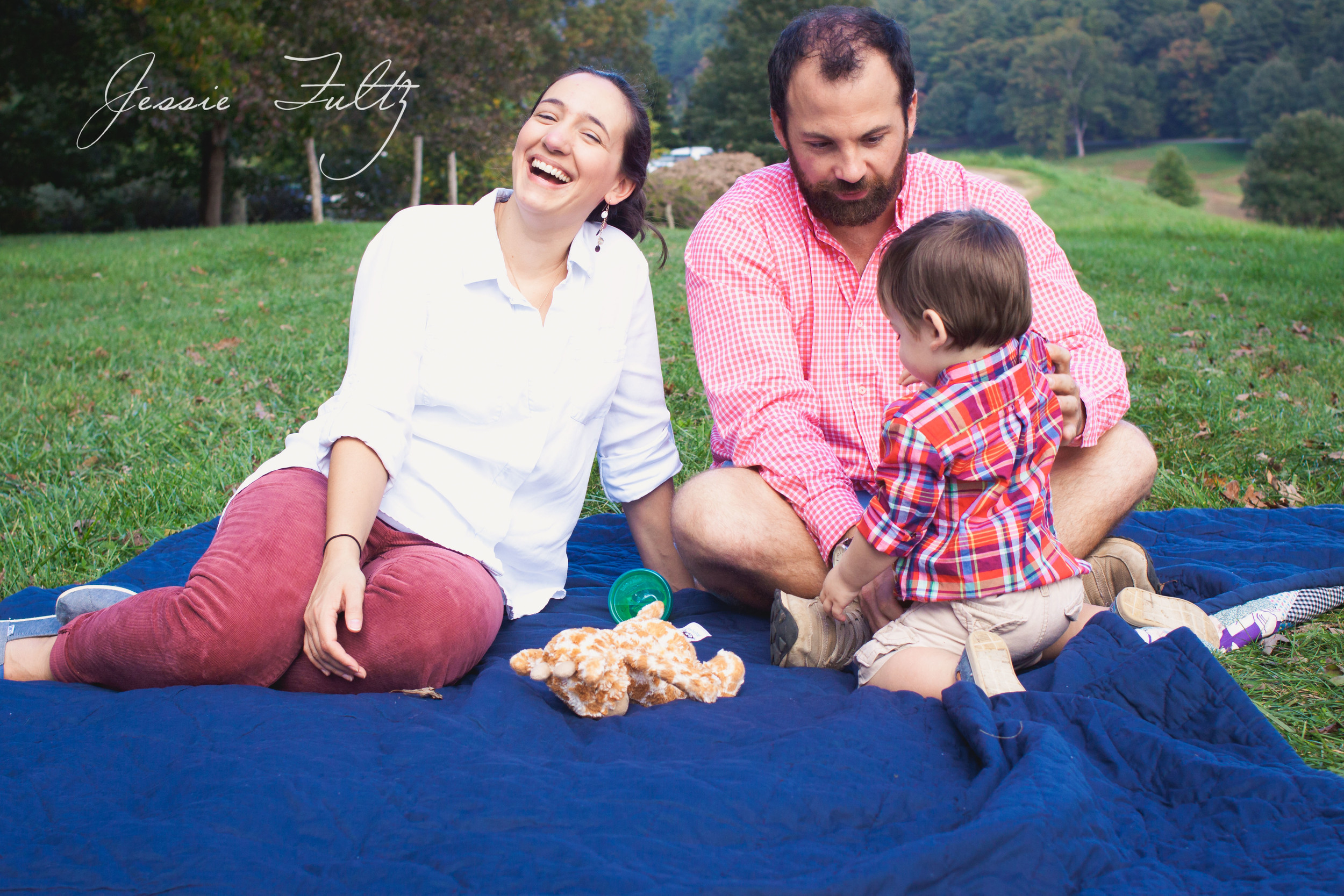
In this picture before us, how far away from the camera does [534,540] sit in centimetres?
296

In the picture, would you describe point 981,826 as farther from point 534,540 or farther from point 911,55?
point 911,55

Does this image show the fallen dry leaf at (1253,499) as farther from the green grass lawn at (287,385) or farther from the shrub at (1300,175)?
the shrub at (1300,175)

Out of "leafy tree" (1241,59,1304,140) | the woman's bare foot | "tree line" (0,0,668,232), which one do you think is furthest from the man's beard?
"leafy tree" (1241,59,1304,140)

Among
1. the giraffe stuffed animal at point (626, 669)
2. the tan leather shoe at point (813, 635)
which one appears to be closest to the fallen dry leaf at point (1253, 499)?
the tan leather shoe at point (813, 635)

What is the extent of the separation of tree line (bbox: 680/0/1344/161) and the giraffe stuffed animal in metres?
62.7

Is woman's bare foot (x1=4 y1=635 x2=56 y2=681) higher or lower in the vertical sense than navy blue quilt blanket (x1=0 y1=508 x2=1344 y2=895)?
lower

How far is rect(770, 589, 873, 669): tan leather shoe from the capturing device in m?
2.68

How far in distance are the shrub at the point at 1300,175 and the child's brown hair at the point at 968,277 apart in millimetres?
44342

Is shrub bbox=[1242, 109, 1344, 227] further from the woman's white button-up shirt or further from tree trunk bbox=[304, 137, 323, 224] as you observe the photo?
the woman's white button-up shirt

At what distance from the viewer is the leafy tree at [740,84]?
44.3 meters

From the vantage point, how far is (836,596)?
253 cm

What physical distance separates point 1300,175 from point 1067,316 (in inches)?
1773

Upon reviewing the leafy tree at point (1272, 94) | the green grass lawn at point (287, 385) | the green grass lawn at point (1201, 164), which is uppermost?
the leafy tree at point (1272, 94)
